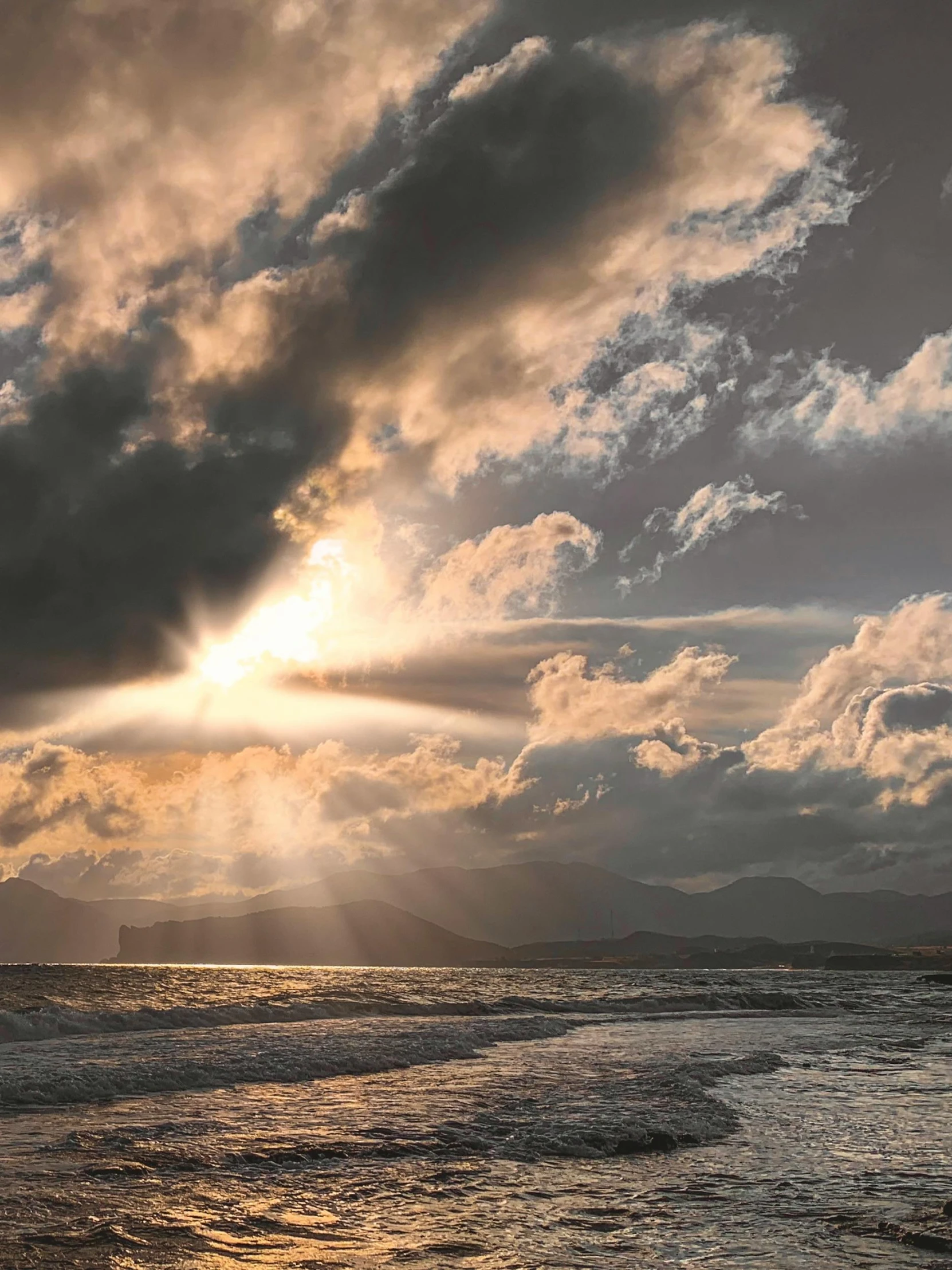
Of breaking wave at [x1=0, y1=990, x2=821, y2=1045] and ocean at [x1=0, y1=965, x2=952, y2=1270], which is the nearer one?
ocean at [x1=0, y1=965, x2=952, y2=1270]

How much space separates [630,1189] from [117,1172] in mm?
7518

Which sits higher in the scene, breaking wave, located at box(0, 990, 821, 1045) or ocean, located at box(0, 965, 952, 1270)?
ocean, located at box(0, 965, 952, 1270)

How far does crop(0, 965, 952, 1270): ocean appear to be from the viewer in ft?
33.6

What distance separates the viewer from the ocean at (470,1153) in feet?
33.6

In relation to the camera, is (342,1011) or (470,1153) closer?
(470,1153)

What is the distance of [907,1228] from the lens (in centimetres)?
1065

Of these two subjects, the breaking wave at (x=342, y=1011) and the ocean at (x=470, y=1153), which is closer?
the ocean at (x=470, y=1153)

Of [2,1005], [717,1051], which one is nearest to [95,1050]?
[717,1051]

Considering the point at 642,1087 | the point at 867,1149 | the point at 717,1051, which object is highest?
the point at 867,1149

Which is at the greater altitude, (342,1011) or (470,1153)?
(470,1153)

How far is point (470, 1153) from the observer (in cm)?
1548

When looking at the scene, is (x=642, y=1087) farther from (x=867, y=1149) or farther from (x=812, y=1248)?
(x=812, y=1248)

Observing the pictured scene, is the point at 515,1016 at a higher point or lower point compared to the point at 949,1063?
lower

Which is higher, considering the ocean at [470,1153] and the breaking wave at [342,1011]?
the ocean at [470,1153]
